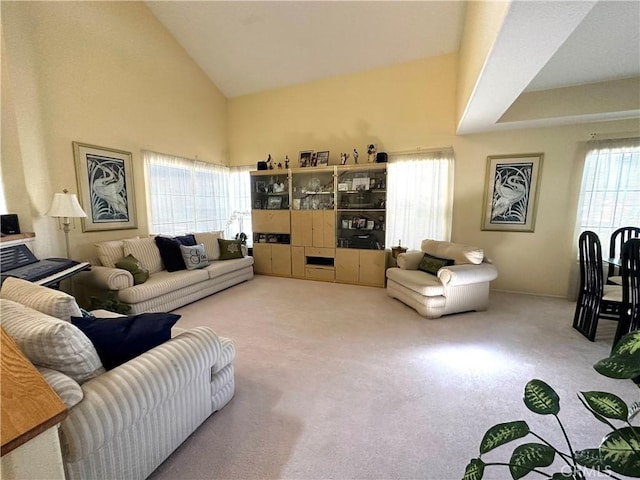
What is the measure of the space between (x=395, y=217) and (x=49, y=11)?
15.9ft

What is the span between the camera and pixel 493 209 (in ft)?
13.3

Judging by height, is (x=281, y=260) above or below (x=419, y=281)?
below

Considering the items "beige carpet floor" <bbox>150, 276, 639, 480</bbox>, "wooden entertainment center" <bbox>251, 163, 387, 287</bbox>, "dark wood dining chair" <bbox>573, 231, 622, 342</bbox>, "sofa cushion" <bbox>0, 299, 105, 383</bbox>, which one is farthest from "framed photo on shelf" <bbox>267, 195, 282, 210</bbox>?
"dark wood dining chair" <bbox>573, 231, 622, 342</bbox>

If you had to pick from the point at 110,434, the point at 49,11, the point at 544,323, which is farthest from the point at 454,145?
Answer: the point at 49,11

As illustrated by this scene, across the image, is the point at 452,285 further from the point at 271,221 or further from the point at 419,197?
the point at 271,221

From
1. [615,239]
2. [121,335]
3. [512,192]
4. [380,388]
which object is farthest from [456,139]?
[121,335]

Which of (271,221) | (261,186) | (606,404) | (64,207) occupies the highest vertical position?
(261,186)

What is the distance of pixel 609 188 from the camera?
11.5 ft

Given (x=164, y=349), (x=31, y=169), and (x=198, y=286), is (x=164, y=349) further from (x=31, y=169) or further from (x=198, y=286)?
(x=31, y=169)

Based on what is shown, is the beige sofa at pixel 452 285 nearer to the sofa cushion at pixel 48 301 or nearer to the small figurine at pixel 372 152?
the small figurine at pixel 372 152

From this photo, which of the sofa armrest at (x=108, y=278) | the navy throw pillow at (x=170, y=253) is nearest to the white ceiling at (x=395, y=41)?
the navy throw pillow at (x=170, y=253)

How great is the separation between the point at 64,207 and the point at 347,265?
11.9 ft

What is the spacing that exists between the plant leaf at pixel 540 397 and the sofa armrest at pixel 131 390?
1.42 metres

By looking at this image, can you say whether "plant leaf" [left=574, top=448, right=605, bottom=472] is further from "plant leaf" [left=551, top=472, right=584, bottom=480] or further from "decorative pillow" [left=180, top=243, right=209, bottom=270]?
"decorative pillow" [left=180, top=243, right=209, bottom=270]
